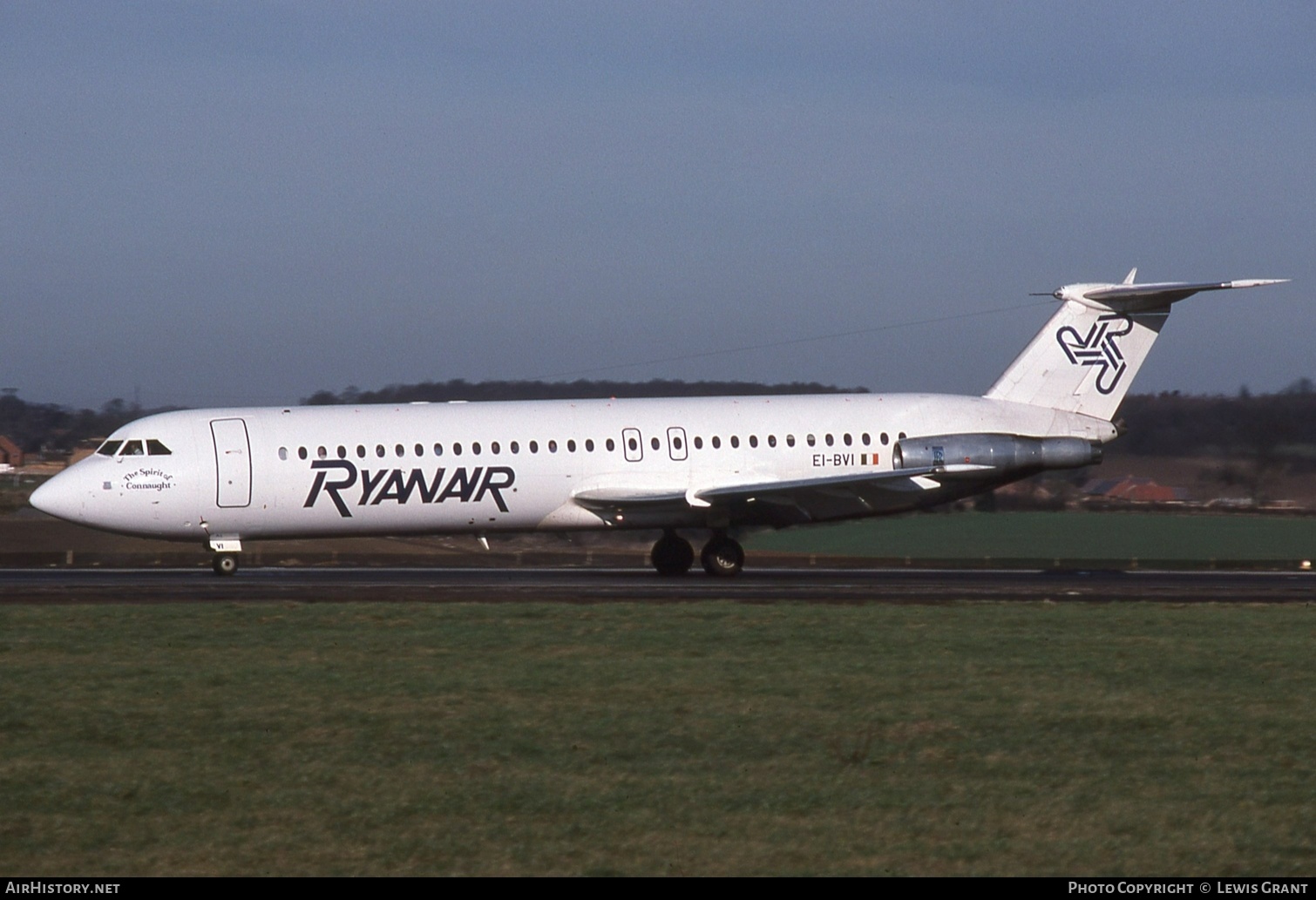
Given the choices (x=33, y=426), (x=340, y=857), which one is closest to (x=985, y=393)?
(x=340, y=857)

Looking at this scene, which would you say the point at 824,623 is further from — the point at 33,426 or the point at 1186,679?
the point at 33,426

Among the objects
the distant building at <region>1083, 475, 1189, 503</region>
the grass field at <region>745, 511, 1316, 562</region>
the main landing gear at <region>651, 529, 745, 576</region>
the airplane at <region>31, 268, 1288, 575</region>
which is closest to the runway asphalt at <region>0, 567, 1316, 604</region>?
the main landing gear at <region>651, 529, 745, 576</region>

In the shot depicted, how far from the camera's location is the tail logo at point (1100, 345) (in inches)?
1168

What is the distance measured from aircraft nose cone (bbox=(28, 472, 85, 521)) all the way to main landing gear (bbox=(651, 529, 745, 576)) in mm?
10408

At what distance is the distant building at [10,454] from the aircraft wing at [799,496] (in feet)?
119

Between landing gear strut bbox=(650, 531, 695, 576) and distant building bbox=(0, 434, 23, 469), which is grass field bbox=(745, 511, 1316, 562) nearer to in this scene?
landing gear strut bbox=(650, 531, 695, 576)

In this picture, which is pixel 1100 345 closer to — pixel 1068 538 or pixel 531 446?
pixel 1068 538

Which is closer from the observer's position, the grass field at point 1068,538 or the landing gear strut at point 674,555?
the landing gear strut at point 674,555

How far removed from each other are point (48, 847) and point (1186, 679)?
945cm

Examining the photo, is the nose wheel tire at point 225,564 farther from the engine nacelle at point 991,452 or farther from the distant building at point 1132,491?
the distant building at point 1132,491

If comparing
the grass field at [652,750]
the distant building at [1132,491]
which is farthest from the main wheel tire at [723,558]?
the distant building at [1132,491]

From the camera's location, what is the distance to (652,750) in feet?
33.2

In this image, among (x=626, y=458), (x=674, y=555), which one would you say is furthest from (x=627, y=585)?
(x=674, y=555)
